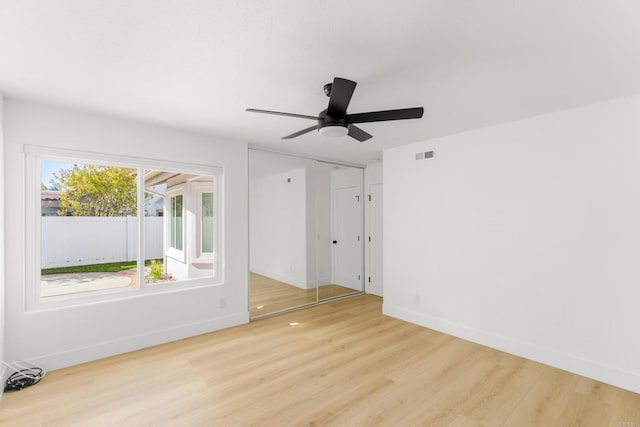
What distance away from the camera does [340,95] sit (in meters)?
2.03

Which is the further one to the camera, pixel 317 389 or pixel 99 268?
pixel 99 268

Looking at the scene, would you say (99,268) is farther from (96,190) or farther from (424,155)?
(424,155)

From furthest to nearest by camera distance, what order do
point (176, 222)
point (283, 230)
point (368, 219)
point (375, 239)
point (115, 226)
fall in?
1. point (283, 230)
2. point (368, 219)
3. point (375, 239)
4. point (176, 222)
5. point (115, 226)

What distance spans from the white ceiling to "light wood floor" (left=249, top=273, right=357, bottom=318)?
295 cm

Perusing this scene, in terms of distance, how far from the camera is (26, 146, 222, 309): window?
2.92 metres

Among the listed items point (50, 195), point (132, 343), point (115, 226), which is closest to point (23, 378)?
point (132, 343)

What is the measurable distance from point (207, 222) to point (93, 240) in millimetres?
1241

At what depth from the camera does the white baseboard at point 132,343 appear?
9.35 ft

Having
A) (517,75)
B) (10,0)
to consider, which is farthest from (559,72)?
(10,0)

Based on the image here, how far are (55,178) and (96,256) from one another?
88 centimetres

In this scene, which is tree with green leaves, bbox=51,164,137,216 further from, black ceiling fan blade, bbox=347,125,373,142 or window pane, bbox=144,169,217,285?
black ceiling fan blade, bbox=347,125,373,142

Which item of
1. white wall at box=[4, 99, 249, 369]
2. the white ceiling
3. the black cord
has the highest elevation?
the white ceiling

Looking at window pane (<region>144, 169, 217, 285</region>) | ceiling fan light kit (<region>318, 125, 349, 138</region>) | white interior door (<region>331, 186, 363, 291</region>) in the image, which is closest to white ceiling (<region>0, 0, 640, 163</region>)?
ceiling fan light kit (<region>318, 125, 349, 138</region>)

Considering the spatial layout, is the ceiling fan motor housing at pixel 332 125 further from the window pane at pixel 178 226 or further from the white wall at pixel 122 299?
the window pane at pixel 178 226
